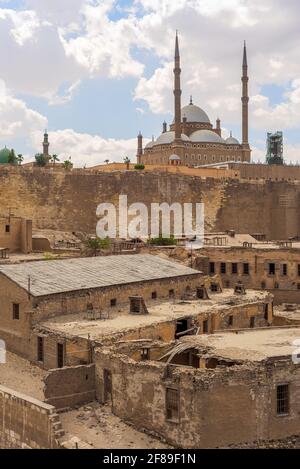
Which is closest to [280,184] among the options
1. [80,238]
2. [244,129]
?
[244,129]

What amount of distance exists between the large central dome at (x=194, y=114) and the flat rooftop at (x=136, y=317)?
5753cm

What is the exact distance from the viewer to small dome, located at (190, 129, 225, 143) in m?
76.0

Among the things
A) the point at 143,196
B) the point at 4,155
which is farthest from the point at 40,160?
the point at 143,196

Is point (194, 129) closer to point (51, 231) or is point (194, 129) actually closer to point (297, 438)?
point (51, 231)

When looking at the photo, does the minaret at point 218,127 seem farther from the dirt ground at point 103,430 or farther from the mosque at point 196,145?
the dirt ground at point 103,430

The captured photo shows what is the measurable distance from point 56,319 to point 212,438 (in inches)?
336

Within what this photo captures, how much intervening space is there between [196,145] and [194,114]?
29.1ft

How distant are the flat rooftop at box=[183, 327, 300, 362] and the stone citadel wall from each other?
31.7 m

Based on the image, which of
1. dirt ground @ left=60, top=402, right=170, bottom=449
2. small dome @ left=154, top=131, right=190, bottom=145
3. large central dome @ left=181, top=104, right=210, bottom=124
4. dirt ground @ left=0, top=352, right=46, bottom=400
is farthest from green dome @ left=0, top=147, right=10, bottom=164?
dirt ground @ left=60, top=402, right=170, bottom=449

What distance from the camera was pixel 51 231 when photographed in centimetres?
4653

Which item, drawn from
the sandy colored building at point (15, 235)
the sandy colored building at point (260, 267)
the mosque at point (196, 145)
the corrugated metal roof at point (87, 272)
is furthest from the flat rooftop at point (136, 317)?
the mosque at point (196, 145)

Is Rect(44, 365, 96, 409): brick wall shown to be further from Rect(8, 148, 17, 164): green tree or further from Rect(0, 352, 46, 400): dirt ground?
Rect(8, 148, 17, 164): green tree

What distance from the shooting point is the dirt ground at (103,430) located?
44.7 ft

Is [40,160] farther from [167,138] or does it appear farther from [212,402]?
[212,402]
